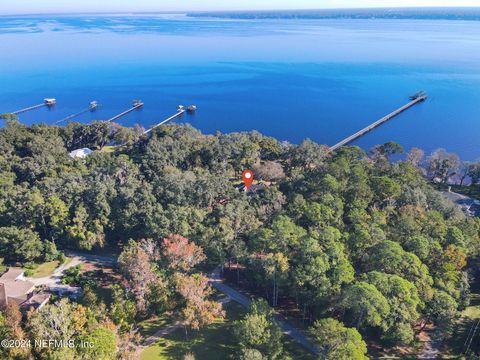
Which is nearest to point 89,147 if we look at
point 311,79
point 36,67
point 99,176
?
point 99,176

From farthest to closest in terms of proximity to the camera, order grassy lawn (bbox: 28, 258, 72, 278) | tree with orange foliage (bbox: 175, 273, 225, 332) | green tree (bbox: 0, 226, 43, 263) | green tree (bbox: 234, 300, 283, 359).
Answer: green tree (bbox: 0, 226, 43, 263) < grassy lawn (bbox: 28, 258, 72, 278) < tree with orange foliage (bbox: 175, 273, 225, 332) < green tree (bbox: 234, 300, 283, 359)

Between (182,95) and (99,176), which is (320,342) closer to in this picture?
(99,176)

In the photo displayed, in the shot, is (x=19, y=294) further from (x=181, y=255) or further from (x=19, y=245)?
(x=181, y=255)

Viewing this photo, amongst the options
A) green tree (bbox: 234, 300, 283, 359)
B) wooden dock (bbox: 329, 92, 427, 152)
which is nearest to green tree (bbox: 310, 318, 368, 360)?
green tree (bbox: 234, 300, 283, 359)

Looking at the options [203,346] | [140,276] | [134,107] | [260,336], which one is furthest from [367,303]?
[134,107]

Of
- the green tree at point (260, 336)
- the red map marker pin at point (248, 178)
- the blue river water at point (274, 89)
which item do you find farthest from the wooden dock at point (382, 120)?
the green tree at point (260, 336)

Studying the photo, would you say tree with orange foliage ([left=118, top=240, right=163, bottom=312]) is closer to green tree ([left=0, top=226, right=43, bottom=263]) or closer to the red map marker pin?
green tree ([left=0, top=226, right=43, bottom=263])
